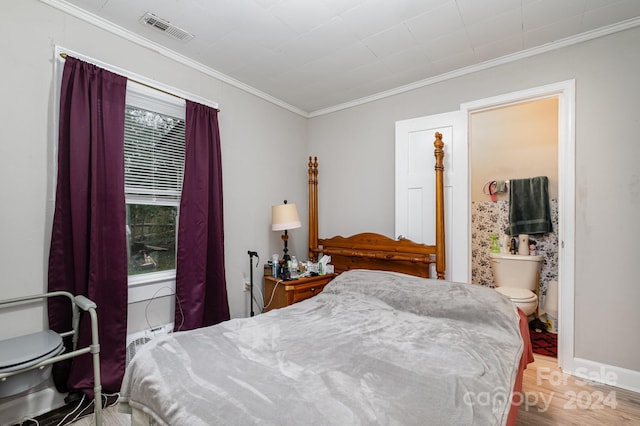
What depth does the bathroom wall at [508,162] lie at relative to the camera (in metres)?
3.50

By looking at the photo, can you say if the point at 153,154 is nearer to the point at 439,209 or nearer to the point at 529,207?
the point at 439,209

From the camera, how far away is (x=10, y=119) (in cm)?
178

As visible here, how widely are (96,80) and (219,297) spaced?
1.90 m

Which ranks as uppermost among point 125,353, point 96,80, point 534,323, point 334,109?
point 334,109

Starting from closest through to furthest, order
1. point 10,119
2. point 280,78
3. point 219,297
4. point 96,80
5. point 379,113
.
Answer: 1. point 10,119
2. point 96,80
3. point 219,297
4. point 280,78
5. point 379,113

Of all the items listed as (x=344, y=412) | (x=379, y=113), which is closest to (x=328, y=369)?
(x=344, y=412)

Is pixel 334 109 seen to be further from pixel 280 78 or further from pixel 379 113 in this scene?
pixel 280 78

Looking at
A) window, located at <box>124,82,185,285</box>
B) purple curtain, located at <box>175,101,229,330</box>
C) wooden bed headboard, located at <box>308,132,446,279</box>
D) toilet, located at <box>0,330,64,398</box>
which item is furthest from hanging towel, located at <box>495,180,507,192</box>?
toilet, located at <box>0,330,64,398</box>

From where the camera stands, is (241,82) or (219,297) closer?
(219,297)

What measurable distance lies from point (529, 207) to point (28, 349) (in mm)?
4621

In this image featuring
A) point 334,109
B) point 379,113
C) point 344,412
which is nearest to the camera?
point 344,412

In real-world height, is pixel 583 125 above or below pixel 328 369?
above

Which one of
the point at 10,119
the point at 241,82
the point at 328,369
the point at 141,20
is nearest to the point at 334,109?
the point at 241,82

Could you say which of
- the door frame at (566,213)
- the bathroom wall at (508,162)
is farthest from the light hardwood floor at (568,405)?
the bathroom wall at (508,162)
